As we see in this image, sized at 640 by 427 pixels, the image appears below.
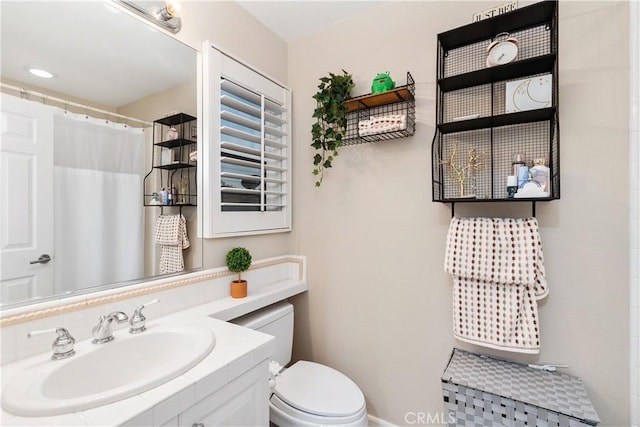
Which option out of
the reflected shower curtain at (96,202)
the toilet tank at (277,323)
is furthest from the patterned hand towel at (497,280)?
the reflected shower curtain at (96,202)

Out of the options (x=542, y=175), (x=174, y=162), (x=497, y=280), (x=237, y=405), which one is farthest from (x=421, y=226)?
(x=174, y=162)

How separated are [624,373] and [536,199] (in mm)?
747

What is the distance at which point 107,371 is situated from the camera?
99 cm

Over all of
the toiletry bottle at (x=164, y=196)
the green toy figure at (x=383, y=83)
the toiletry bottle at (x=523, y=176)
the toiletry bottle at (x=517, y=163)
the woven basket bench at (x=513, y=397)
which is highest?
the green toy figure at (x=383, y=83)

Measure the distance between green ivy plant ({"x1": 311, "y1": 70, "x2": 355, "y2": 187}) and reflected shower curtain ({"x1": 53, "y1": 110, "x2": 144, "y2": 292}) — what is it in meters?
0.91

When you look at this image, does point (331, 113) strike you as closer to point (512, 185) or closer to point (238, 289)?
point (512, 185)

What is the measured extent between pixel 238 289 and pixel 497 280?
121cm

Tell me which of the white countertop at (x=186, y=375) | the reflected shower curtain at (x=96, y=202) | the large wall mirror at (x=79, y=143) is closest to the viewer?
the white countertop at (x=186, y=375)

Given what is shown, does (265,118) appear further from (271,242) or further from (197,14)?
(271,242)

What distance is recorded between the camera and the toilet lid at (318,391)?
1.29m

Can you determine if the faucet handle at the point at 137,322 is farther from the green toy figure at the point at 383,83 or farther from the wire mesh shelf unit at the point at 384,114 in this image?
the green toy figure at the point at 383,83

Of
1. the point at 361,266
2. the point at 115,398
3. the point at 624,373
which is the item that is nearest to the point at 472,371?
the point at 624,373

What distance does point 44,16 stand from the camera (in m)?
1.02

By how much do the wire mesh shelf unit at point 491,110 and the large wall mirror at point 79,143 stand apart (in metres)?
1.26
